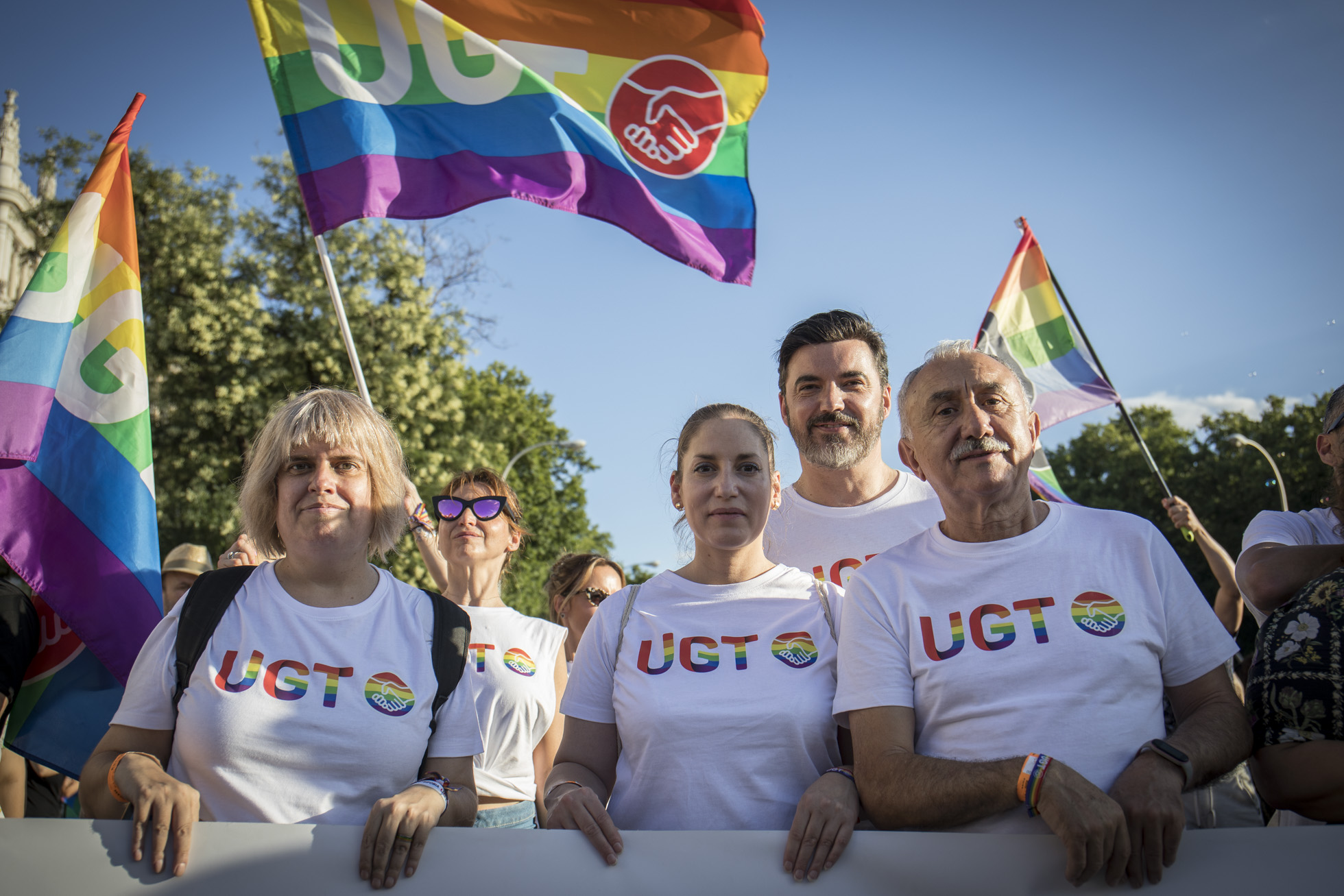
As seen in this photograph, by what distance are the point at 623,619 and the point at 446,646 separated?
53 cm

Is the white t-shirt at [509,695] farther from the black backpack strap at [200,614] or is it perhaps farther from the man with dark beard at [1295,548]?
the man with dark beard at [1295,548]

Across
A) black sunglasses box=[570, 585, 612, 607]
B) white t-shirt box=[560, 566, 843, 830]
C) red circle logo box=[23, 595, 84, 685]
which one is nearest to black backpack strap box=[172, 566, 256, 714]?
white t-shirt box=[560, 566, 843, 830]

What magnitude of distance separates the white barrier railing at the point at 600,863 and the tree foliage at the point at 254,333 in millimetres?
13010

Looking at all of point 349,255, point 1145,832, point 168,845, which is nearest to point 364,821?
point 168,845

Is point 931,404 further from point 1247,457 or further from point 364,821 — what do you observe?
point 1247,457

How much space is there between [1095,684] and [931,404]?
0.89m

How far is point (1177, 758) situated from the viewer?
205 centimetres

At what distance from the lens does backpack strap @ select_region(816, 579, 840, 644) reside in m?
2.66

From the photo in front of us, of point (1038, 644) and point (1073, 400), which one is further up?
point (1073, 400)

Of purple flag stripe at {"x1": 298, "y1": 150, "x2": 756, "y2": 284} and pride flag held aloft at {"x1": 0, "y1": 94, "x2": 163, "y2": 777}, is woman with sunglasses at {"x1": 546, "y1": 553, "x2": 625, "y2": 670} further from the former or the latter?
pride flag held aloft at {"x1": 0, "y1": 94, "x2": 163, "y2": 777}

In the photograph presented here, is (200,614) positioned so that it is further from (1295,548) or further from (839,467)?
(1295,548)

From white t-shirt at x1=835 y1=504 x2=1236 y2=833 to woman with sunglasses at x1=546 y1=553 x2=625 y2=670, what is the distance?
3046 mm

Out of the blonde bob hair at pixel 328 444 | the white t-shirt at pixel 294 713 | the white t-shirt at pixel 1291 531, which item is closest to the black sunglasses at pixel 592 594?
the blonde bob hair at pixel 328 444

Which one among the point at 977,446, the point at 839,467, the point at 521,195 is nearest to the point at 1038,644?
the point at 977,446
